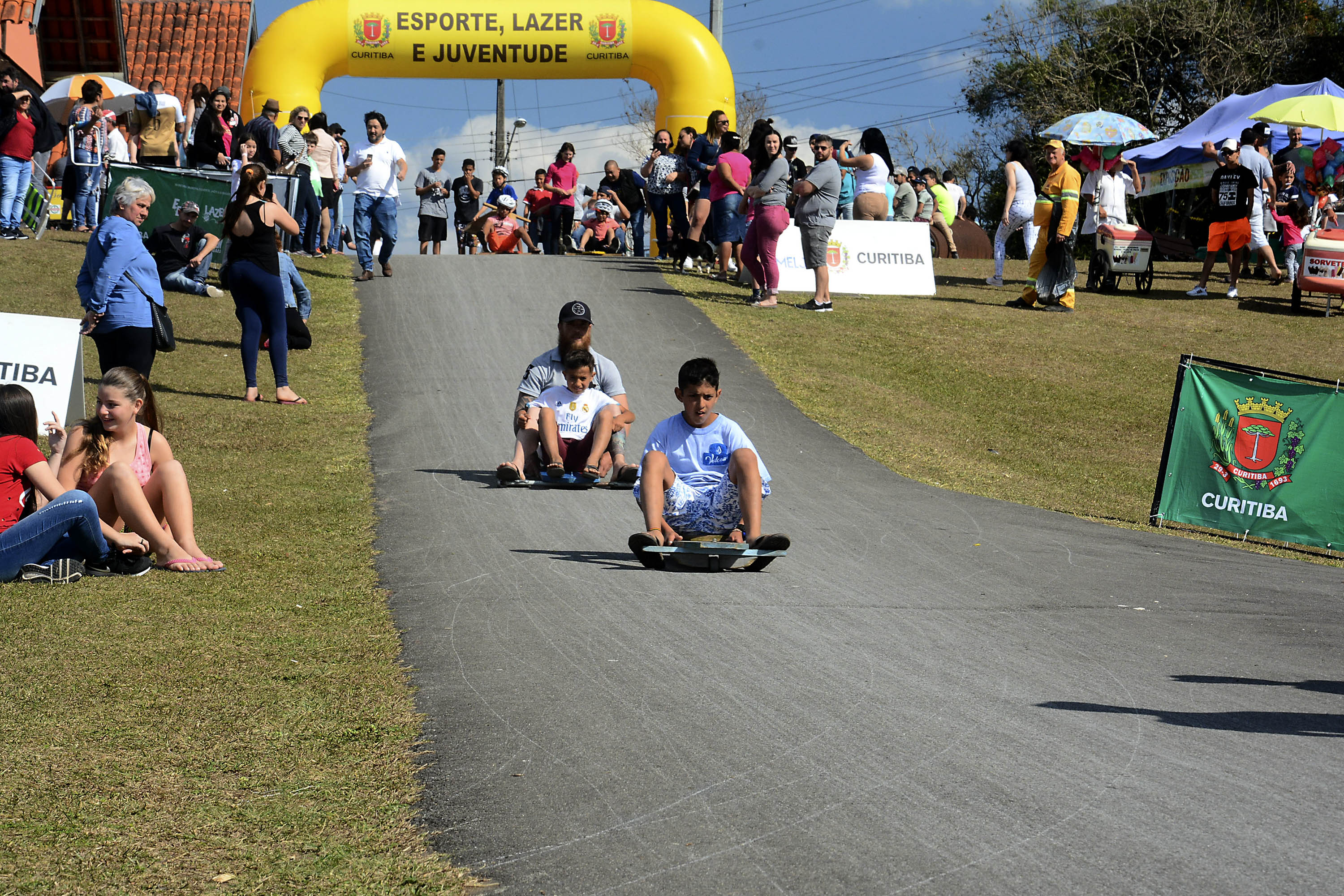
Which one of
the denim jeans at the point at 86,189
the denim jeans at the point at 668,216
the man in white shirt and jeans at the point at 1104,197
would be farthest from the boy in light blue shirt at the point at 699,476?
the man in white shirt and jeans at the point at 1104,197

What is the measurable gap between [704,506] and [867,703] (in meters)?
2.73

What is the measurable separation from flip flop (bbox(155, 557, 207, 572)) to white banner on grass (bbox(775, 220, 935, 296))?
13126 mm

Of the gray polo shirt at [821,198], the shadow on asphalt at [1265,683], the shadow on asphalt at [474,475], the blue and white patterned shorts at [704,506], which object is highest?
the gray polo shirt at [821,198]

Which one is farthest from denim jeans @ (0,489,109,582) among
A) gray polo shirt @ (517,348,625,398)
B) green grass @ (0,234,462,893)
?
gray polo shirt @ (517,348,625,398)

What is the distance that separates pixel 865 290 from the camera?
19.7 meters

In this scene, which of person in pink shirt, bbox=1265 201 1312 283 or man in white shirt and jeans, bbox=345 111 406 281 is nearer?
man in white shirt and jeans, bbox=345 111 406 281

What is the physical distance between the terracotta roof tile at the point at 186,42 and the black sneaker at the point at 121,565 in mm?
33881

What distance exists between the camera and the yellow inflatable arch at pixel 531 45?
25344mm

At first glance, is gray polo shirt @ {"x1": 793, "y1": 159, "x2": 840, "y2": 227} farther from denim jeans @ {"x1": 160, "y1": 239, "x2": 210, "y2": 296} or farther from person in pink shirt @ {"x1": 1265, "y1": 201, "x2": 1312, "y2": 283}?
person in pink shirt @ {"x1": 1265, "y1": 201, "x2": 1312, "y2": 283}

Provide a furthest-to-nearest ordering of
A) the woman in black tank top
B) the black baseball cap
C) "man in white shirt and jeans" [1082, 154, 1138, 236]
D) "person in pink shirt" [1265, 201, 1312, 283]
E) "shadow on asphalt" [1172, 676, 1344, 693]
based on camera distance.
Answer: "person in pink shirt" [1265, 201, 1312, 283] < "man in white shirt and jeans" [1082, 154, 1138, 236] < the woman in black tank top < the black baseball cap < "shadow on asphalt" [1172, 676, 1344, 693]

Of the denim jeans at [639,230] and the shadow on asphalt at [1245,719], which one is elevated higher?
the denim jeans at [639,230]

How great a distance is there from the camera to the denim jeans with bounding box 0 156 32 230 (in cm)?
1806

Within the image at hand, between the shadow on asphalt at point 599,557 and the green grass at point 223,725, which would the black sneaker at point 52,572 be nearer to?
the green grass at point 223,725

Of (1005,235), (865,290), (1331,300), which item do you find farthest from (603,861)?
(1331,300)
